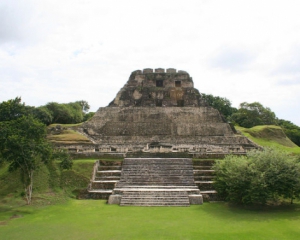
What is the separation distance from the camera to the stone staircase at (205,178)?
1408 centimetres

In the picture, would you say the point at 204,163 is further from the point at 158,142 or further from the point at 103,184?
the point at 158,142

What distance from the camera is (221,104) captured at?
53.1m

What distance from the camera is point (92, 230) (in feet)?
31.1

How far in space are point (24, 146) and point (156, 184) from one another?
258 inches

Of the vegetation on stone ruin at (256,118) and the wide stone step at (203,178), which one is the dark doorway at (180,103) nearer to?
the vegetation on stone ruin at (256,118)

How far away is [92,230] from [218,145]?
53.3 ft

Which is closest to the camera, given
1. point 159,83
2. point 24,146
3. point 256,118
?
point 24,146

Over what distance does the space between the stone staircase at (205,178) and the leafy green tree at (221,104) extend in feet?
118

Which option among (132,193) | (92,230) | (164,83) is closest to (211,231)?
(92,230)

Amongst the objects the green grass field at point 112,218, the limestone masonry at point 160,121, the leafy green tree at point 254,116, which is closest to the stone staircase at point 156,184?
the green grass field at point 112,218

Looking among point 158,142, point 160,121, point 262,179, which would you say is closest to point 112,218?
point 262,179

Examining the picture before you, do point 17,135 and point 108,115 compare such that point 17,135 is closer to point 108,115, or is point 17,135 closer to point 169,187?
point 169,187

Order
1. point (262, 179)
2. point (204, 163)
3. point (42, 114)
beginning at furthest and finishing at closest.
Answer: point (42, 114)
point (204, 163)
point (262, 179)

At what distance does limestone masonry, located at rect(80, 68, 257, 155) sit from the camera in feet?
77.5
